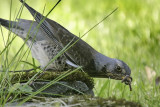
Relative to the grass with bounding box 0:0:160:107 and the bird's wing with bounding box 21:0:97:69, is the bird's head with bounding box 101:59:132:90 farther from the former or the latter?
the grass with bounding box 0:0:160:107

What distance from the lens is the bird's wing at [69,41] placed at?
15.1 feet

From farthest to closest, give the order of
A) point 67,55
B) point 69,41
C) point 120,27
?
point 120,27
point 69,41
point 67,55

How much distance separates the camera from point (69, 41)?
4.69 m

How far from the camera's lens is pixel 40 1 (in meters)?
9.46

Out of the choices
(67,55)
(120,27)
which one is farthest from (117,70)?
(120,27)

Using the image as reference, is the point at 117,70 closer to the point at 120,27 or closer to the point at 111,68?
the point at 111,68

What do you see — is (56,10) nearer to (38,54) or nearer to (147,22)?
(147,22)

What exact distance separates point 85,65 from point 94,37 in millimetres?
2936

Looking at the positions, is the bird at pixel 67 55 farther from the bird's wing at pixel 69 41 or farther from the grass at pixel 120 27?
the grass at pixel 120 27

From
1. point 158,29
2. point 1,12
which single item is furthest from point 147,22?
point 1,12

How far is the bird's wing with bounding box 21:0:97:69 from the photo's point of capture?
4.59 m

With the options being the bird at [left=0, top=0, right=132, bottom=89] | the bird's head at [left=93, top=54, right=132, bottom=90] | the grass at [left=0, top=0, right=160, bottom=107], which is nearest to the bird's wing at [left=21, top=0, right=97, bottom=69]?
the bird at [left=0, top=0, right=132, bottom=89]

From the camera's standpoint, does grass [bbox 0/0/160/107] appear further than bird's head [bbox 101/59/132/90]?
Yes

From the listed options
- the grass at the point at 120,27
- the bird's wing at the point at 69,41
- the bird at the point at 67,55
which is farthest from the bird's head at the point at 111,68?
the grass at the point at 120,27
